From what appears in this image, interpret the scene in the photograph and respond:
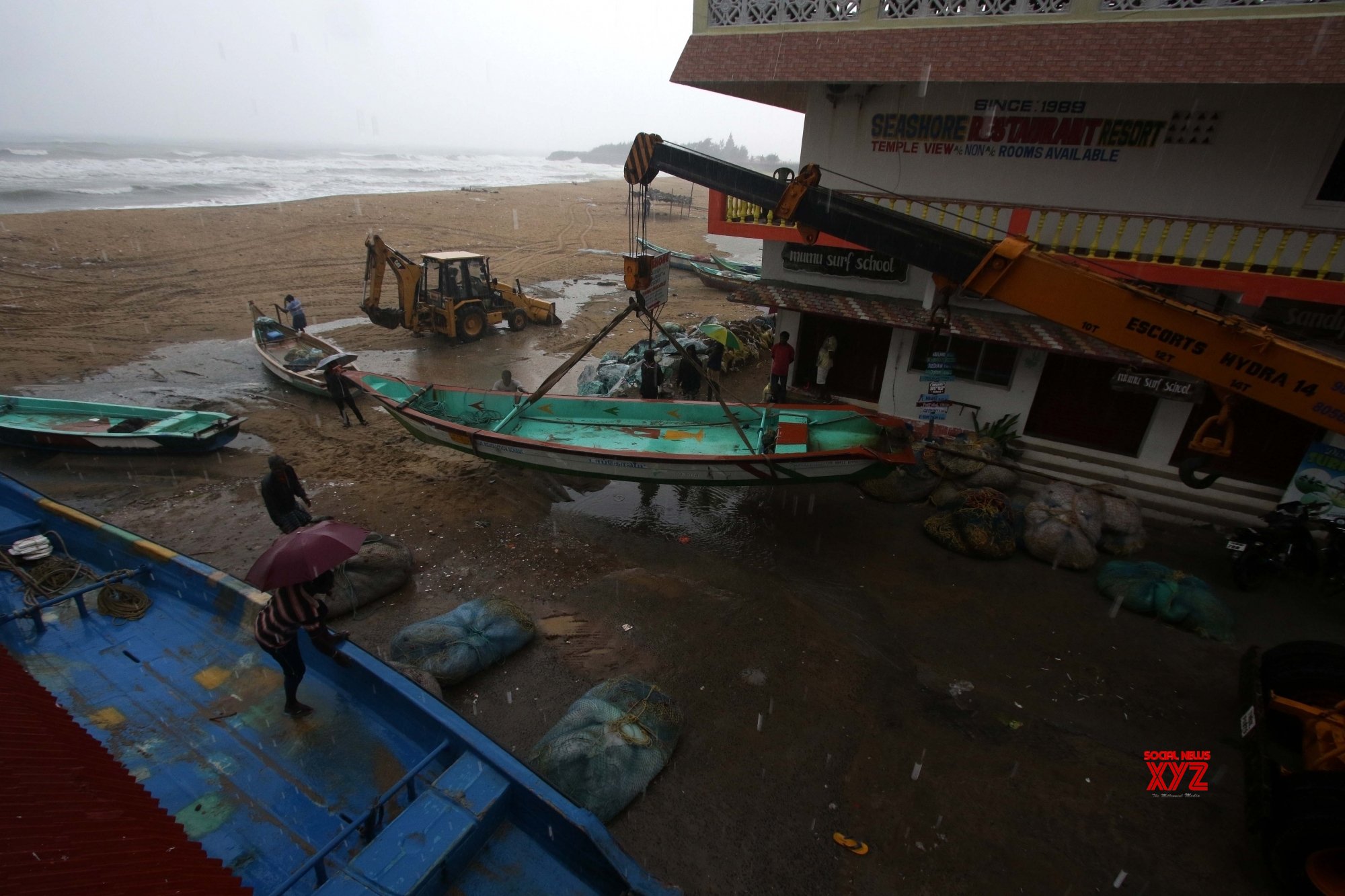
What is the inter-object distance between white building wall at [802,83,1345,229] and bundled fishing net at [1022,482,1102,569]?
411 centimetres

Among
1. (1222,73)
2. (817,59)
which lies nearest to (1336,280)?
(1222,73)

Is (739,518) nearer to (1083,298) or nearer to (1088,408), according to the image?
(1083,298)

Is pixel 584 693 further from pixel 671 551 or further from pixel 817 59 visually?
pixel 817 59

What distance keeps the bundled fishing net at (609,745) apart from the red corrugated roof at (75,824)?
2.07 m

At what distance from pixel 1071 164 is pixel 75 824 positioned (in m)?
11.3

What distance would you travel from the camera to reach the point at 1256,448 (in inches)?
323

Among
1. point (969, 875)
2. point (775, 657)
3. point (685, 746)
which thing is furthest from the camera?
point (775, 657)

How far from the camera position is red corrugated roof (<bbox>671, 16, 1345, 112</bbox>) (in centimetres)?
635

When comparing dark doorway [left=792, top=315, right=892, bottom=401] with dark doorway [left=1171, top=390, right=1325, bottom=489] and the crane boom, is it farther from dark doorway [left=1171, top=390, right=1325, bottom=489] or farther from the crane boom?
the crane boom

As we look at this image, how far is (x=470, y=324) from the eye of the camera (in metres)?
15.9

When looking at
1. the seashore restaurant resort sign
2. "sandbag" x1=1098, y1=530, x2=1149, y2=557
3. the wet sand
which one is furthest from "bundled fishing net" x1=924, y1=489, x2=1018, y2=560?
the seashore restaurant resort sign

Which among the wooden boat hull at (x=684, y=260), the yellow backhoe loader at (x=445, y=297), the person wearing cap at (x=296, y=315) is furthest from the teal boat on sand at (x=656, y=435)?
the wooden boat hull at (x=684, y=260)

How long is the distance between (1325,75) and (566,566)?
379 inches

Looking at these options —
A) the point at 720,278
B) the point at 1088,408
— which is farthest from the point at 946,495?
the point at 720,278
